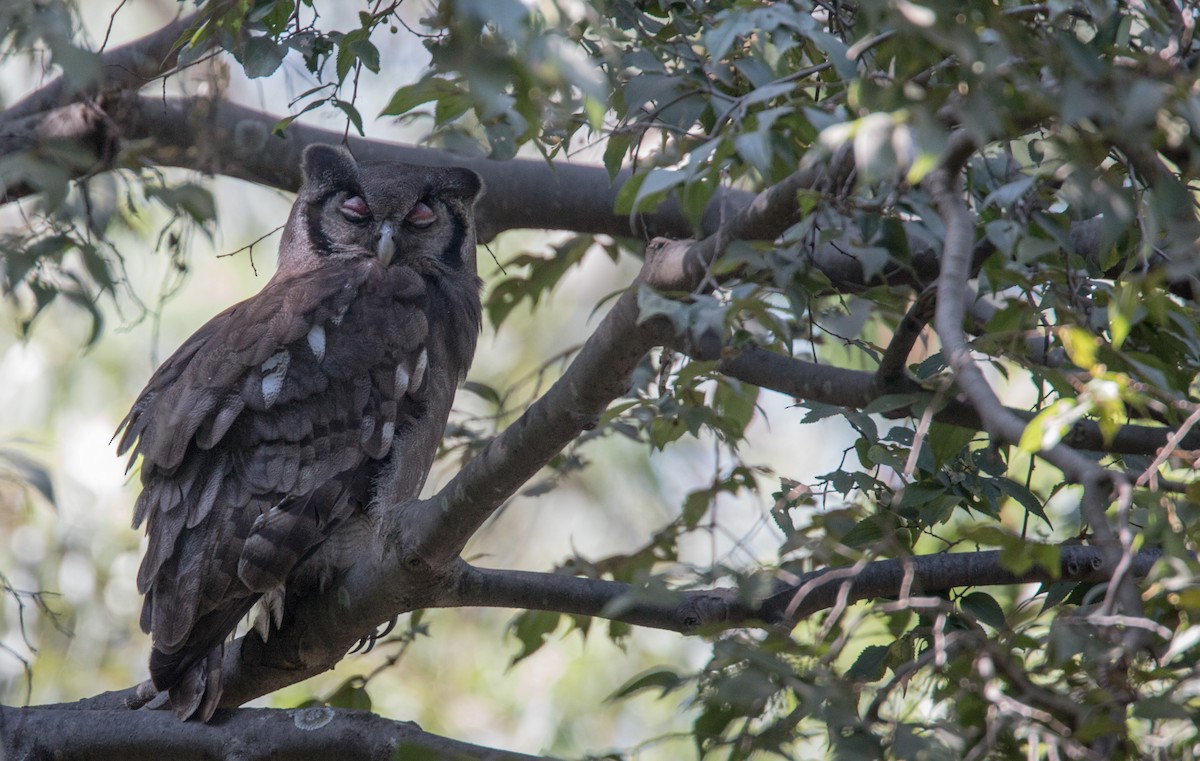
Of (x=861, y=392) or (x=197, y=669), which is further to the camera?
(x=197, y=669)

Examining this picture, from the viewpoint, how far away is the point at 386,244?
134 inches

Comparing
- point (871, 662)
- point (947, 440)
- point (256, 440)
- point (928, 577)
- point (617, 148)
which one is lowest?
point (871, 662)

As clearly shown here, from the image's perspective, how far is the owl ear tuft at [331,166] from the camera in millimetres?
3561

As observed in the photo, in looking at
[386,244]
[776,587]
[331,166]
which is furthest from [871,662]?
[331,166]

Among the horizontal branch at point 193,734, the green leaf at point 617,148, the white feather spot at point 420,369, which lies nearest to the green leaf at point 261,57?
the green leaf at point 617,148

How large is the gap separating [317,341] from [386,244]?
475mm

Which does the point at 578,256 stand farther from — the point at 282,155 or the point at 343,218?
the point at 282,155

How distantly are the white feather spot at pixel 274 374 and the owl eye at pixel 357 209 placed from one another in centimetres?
68

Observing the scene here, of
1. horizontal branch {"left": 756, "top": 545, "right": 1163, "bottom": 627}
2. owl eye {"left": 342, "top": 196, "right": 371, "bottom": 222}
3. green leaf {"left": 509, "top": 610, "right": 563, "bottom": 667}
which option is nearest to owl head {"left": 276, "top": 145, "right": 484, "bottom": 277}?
owl eye {"left": 342, "top": 196, "right": 371, "bottom": 222}

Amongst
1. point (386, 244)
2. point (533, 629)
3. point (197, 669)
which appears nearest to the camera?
point (197, 669)

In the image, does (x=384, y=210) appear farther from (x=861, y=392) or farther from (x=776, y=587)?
(x=776, y=587)

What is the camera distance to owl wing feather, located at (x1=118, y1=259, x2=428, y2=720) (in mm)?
2652

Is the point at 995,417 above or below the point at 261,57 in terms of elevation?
below

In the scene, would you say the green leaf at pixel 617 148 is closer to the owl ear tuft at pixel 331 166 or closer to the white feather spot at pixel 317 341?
the white feather spot at pixel 317 341
